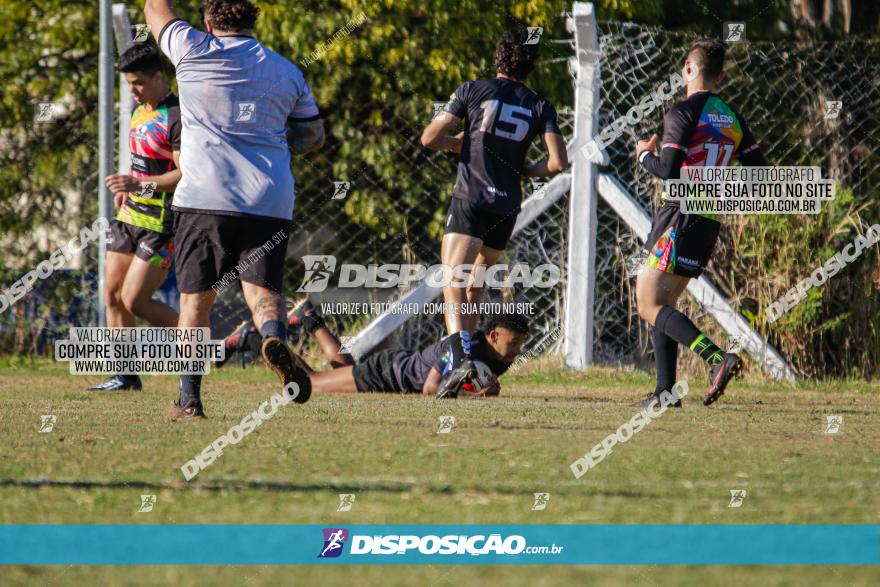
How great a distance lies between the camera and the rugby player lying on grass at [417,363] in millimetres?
8133

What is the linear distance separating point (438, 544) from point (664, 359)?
438 centimetres

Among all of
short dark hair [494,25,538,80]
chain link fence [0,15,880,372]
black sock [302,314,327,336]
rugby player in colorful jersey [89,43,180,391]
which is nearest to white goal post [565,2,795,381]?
chain link fence [0,15,880,372]

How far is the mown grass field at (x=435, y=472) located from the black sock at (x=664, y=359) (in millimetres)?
281

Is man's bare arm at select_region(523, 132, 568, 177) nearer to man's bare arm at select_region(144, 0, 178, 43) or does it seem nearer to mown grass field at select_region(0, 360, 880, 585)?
mown grass field at select_region(0, 360, 880, 585)

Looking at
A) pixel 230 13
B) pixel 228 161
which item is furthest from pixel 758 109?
pixel 228 161

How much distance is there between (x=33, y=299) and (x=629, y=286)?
515 centimetres

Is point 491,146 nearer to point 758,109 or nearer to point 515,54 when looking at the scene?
point 515,54

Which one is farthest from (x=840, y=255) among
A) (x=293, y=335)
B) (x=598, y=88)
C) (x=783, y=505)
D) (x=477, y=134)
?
(x=783, y=505)

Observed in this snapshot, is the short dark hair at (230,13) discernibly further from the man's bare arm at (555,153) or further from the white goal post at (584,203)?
the white goal post at (584,203)

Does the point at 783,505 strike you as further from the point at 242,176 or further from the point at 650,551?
the point at 242,176

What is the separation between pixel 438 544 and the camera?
348 cm

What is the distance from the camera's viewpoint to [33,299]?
1120 cm

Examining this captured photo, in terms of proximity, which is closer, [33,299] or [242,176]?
[242,176]

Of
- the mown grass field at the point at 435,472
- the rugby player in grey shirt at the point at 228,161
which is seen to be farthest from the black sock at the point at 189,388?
the rugby player in grey shirt at the point at 228,161
